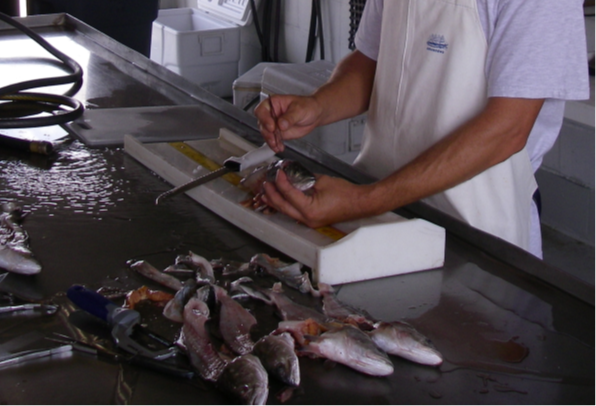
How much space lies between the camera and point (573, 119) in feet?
9.24

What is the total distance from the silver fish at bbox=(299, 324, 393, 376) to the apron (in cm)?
68

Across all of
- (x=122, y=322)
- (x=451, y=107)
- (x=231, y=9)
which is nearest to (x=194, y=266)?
(x=122, y=322)

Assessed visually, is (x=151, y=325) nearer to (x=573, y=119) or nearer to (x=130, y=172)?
(x=130, y=172)

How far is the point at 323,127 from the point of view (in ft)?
Result: 10.6

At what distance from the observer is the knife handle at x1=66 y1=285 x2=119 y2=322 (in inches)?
41.2

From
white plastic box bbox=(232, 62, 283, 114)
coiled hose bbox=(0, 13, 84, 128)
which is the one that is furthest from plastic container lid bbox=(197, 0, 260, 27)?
coiled hose bbox=(0, 13, 84, 128)

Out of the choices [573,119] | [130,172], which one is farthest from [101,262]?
[573,119]

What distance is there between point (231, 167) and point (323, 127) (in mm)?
1672

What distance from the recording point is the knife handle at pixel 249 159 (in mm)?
1569

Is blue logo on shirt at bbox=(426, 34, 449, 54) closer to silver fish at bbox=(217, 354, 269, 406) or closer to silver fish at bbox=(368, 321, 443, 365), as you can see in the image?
silver fish at bbox=(368, 321, 443, 365)

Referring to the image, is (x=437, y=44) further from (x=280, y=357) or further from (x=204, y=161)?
(x=280, y=357)

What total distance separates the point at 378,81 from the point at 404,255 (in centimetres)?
65

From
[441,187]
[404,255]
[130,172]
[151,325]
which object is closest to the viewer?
[151,325]

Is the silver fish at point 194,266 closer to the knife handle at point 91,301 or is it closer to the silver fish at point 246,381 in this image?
the knife handle at point 91,301
